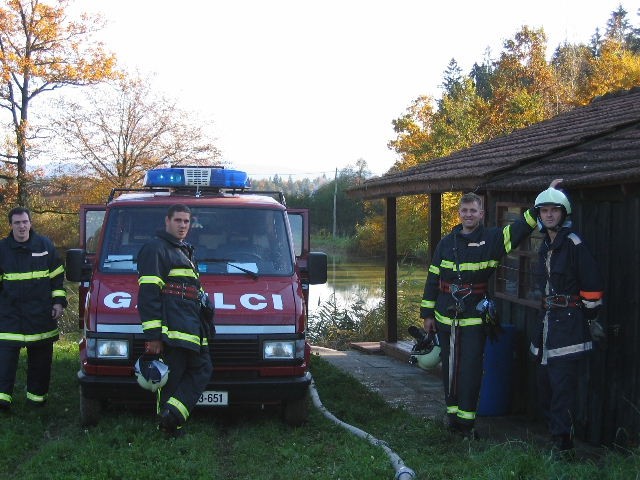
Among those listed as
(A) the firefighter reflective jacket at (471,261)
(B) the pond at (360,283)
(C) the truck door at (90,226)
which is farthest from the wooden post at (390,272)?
(A) the firefighter reflective jacket at (471,261)

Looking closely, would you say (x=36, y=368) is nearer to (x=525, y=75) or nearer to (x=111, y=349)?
(x=111, y=349)

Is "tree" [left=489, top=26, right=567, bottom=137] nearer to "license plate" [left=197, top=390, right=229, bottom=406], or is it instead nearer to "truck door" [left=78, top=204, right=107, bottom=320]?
"truck door" [left=78, top=204, right=107, bottom=320]

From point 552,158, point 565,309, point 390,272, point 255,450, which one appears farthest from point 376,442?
point 390,272

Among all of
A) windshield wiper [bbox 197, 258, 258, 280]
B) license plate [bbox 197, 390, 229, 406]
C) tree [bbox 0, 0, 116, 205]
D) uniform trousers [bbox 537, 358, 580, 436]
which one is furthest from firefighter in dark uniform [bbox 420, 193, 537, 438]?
tree [bbox 0, 0, 116, 205]

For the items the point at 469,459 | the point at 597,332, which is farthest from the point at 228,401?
the point at 597,332

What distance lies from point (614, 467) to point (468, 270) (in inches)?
82.7

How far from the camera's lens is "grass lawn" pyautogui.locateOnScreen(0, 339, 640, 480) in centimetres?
553

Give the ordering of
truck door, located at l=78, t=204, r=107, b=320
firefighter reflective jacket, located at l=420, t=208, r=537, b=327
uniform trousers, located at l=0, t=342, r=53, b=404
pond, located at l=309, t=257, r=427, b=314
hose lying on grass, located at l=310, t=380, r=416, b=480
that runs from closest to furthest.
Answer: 1. hose lying on grass, located at l=310, t=380, r=416, b=480
2. firefighter reflective jacket, located at l=420, t=208, r=537, b=327
3. uniform trousers, located at l=0, t=342, r=53, b=404
4. truck door, located at l=78, t=204, r=107, b=320
5. pond, located at l=309, t=257, r=427, b=314

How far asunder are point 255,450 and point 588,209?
3366 millimetres

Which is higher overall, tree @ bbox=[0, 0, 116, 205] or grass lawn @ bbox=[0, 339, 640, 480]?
tree @ bbox=[0, 0, 116, 205]

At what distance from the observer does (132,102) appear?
32.7 meters

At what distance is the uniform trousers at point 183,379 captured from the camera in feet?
20.7

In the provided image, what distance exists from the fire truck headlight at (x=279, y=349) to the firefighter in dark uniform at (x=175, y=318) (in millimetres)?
622

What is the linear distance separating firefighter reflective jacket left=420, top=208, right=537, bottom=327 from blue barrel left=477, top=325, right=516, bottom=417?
3.65 feet
